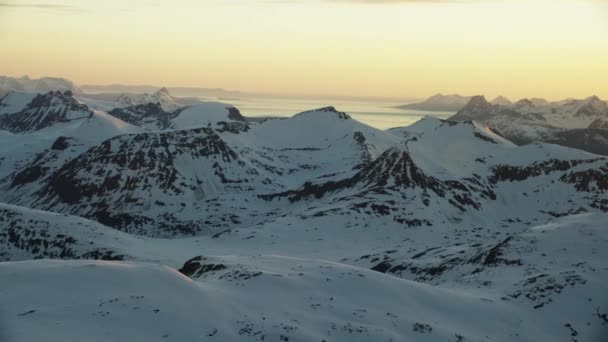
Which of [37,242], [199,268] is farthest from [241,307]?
[37,242]

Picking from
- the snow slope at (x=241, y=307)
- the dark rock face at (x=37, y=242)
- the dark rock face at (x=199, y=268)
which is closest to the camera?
the snow slope at (x=241, y=307)

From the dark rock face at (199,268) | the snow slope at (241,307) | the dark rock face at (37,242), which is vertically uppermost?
the snow slope at (241,307)

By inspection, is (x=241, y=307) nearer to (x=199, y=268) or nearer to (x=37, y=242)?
(x=199, y=268)

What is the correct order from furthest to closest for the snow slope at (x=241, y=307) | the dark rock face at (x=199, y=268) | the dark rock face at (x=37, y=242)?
the dark rock face at (x=37, y=242) → the dark rock face at (x=199, y=268) → the snow slope at (x=241, y=307)

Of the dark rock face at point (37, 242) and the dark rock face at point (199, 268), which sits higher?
the dark rock face at point (199, 268)

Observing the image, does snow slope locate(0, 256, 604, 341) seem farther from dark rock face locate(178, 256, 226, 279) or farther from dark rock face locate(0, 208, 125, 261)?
dark rock face locate(0, 208, 125, 261)

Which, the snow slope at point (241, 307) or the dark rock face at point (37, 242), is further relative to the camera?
the dark rock face at point (37, 242)

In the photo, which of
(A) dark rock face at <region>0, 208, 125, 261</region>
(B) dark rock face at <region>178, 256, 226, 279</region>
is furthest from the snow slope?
(A) dark rock face at <region>0, 208, 125, 261</region>

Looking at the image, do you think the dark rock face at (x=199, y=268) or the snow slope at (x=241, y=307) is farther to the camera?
the dark rock face at (x=199, y=268)

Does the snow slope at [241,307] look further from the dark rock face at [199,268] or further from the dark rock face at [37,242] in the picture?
the dark rock face at [37,242]

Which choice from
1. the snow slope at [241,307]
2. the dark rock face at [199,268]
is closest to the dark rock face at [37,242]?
the dark rock face at [199,268]

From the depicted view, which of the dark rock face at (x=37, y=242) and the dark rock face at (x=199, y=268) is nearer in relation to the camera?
the dark rock face at (x=199, y=268)

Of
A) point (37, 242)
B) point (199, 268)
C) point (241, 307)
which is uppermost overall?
point (241, 307)
